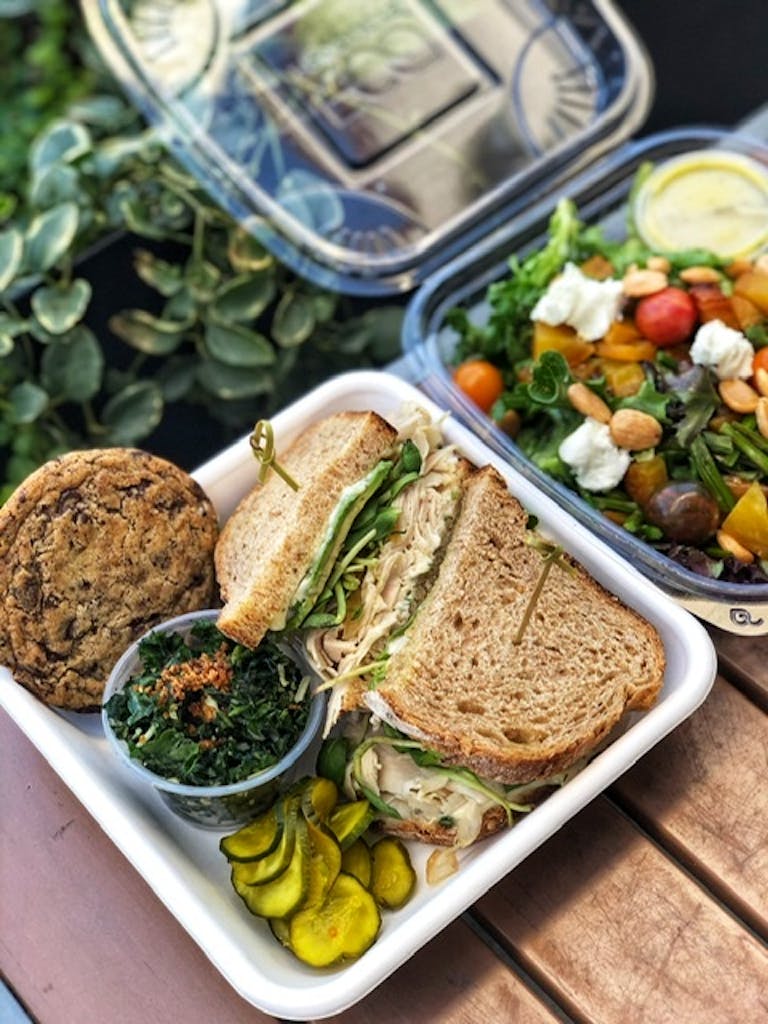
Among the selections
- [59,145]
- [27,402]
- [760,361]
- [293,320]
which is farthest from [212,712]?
[59,145]

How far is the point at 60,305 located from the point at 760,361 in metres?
1.57

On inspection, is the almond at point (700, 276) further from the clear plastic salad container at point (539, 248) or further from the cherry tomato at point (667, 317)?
the clear plastic salad container at point (539, 248)

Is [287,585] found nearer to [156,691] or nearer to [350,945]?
[156,691]

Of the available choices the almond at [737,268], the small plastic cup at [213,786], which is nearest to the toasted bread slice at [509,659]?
the small plastic cup at [213,786]

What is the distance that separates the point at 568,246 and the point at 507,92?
2.48 feet

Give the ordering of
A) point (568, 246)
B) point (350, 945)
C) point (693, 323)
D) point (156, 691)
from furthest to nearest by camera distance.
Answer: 1. point (568, 246)
2. point (693, 323)
3. point (156, 691)
4. point (350, 945)

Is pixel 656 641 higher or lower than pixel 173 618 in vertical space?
lower

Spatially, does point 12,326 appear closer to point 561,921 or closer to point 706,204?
point 706,204

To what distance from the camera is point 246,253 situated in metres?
2.98

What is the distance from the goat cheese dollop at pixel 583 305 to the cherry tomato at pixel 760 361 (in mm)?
248

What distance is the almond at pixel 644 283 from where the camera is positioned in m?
2.16

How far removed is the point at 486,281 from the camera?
246 centimetres

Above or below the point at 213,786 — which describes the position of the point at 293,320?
below

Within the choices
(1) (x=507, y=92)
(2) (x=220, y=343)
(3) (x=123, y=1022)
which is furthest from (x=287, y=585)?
(1) (x=507, y=92)
